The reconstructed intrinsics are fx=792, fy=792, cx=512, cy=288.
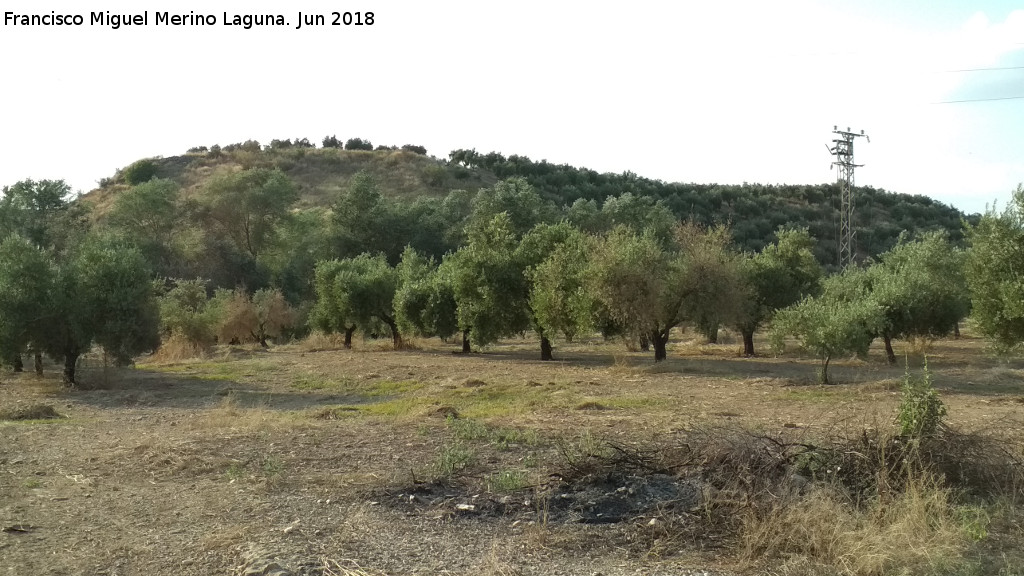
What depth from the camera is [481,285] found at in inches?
1379

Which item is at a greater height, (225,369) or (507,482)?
(507,482)

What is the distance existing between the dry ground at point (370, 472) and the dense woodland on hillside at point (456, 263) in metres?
3.99

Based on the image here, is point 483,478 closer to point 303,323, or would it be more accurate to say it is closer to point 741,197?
point 303,323

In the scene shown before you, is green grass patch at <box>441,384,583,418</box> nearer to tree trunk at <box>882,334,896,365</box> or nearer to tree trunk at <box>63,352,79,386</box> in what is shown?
tree trunk at <box>63,352,79,386</box>

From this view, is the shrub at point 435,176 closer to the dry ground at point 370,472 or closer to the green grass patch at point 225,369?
the green grass patch at point 225,369

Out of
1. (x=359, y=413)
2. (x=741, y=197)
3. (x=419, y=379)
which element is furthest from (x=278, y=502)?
(x=741, y=197)

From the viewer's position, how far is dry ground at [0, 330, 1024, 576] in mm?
7176

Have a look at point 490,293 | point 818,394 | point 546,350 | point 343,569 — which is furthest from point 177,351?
point 343,569

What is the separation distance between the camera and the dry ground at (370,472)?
Answer: 23.5 ft

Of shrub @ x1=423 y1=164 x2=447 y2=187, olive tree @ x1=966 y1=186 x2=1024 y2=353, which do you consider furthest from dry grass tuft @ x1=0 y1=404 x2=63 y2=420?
shrub @ x1=423 y1=164 x2=447 y2=187

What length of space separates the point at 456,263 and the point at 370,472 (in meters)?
28.2

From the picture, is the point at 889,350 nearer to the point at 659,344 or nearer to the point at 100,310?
the point at 659,344

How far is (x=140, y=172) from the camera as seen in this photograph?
95.0 metres

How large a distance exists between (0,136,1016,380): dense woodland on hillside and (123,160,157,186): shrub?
31 centimetres
